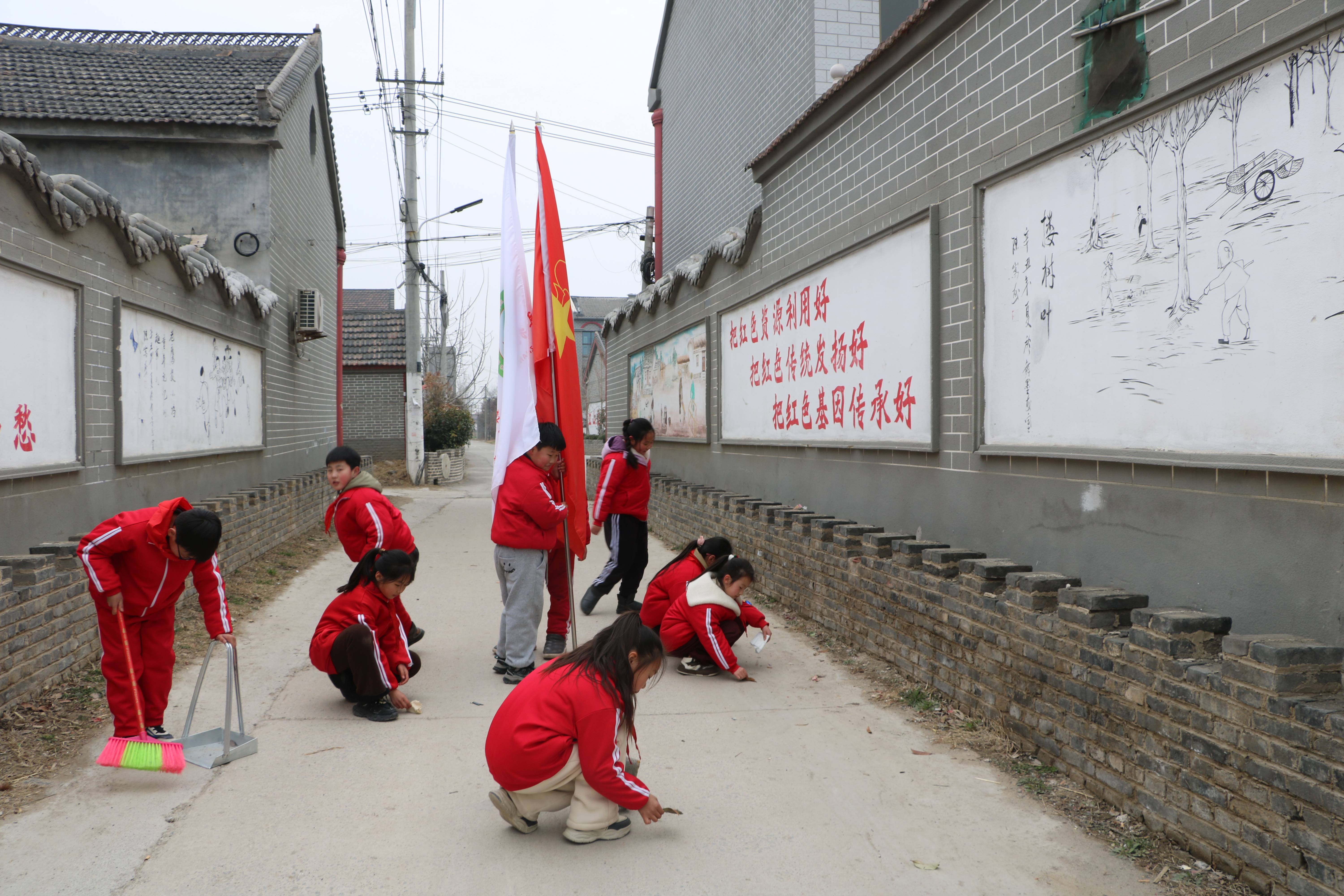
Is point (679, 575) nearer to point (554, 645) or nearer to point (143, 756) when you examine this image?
point (554, 645)

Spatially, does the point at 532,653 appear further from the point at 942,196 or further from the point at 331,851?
the point at 942,196

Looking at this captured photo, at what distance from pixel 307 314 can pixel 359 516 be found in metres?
10.1

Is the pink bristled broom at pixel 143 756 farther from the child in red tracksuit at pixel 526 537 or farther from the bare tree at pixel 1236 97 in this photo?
the bare tree at pixel 1236 97

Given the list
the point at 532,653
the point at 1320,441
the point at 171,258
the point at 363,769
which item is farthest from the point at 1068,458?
the point at 171,258

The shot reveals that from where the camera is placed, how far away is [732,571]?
239 inches

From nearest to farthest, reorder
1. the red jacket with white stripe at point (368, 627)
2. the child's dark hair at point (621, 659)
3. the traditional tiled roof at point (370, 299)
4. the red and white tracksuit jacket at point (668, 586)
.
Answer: the child's dark hair at point (621, 659) → the red jacket with white stripe at point (368, 627) → the red and white tracksuit jacket at point (668, 586) → the traditional tiled roof at point (370, 299)

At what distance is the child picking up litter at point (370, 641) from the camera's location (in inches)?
204

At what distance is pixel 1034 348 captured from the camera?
516 centimetres

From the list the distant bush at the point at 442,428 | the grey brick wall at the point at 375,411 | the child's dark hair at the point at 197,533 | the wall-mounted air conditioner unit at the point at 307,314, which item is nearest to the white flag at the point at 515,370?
the child's dark hair at the point at 197,533

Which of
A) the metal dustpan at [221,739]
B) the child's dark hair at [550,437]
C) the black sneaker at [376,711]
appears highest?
the child's dark hair at [550,437]

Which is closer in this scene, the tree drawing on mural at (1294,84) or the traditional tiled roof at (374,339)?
the tree drawing on mural at (1294,84)

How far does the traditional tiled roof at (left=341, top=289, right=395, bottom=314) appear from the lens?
5138 cm

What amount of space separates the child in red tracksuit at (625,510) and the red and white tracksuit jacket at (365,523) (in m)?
2.18

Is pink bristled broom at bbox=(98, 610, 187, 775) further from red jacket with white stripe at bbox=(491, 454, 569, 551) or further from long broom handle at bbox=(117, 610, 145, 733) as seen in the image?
red jacket with white stripe at bbox=(491, 454, 569, 551)
